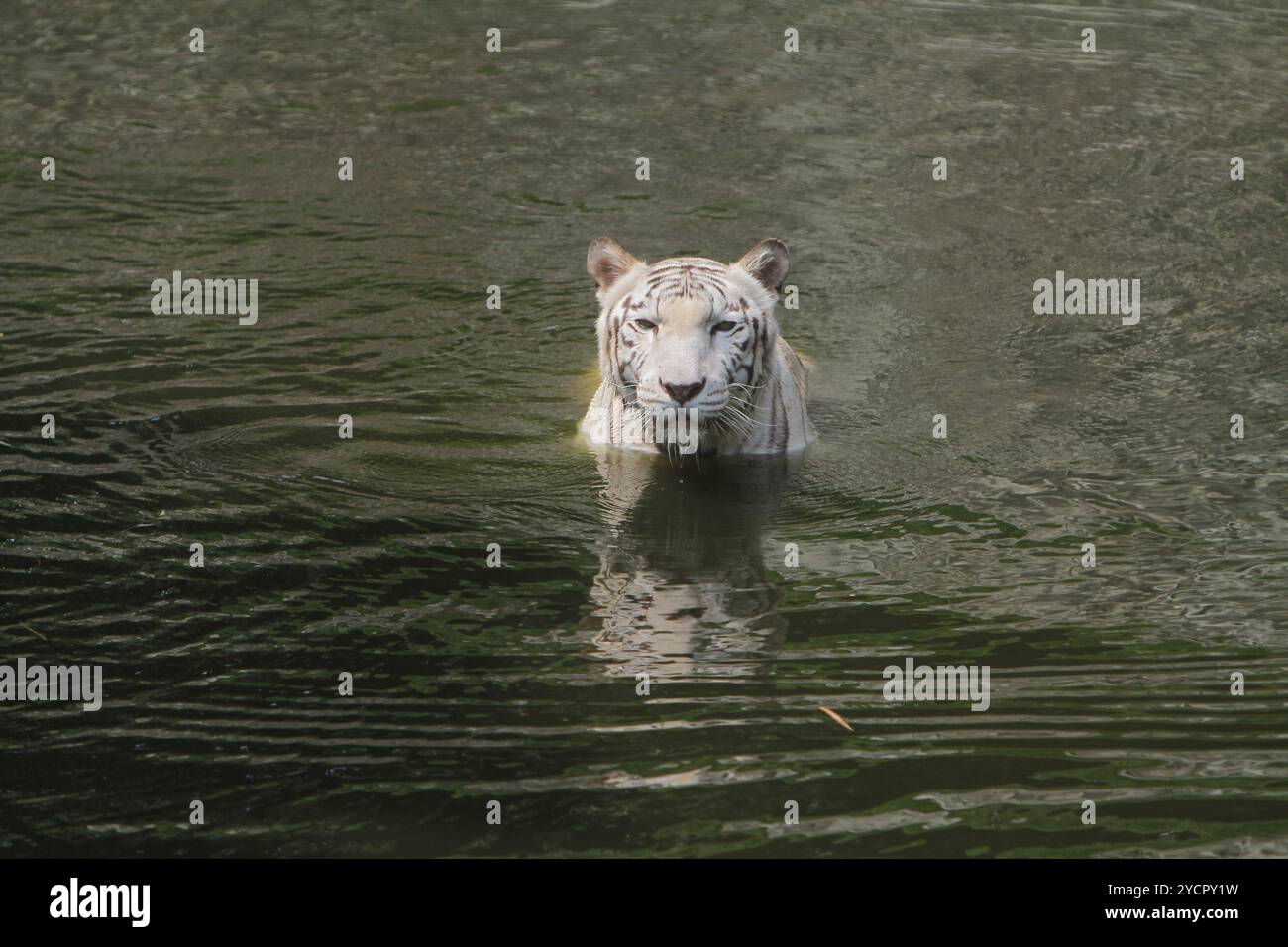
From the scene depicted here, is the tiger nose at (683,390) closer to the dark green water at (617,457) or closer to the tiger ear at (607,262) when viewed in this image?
the dark green water at (617,457)

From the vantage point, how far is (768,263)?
26.7 feet

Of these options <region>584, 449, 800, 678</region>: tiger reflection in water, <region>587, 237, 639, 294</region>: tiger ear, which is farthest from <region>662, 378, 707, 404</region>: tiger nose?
<region>587, 237, 639, 294</region>: tiger ear

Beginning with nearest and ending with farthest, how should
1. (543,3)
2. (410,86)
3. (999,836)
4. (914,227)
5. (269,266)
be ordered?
(999,836), (269,266), (914,227), (410,86), (543,3)

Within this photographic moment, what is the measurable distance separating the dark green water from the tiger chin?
0.73 ft

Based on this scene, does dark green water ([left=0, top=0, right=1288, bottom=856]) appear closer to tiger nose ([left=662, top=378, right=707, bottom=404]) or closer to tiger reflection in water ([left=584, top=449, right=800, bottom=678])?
tiger reflection in water ([left=584, top=449, right=800, bottom=678])

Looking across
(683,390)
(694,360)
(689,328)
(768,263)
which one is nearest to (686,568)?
(683,390)

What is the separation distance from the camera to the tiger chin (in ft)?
24.6

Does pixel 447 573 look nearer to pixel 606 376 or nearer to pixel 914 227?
pixel 606 376

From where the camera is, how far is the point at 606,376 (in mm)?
8289

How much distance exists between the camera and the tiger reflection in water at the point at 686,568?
612cm

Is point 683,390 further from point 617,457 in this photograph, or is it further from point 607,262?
point 607,262

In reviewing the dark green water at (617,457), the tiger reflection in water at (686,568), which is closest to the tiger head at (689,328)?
the tiger reflection in water at (686,568)

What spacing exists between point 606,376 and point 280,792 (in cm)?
361

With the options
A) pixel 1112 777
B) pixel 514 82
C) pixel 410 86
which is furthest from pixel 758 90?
pixel 1112 777
